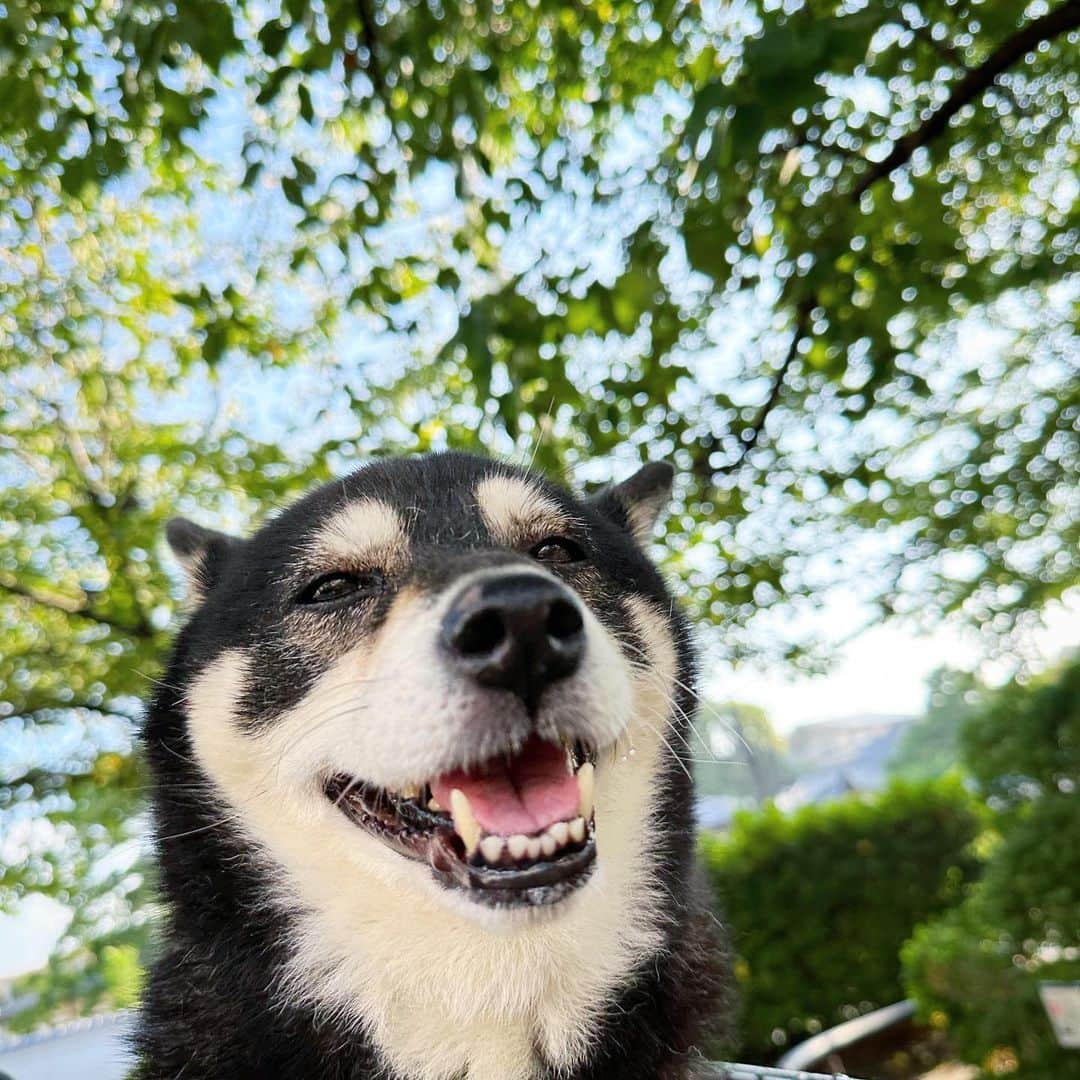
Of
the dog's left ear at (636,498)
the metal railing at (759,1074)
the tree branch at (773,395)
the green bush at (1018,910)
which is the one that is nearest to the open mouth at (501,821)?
the metal railing at (759,1074)

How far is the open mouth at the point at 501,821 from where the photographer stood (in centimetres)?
168

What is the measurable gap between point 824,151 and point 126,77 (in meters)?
3.26

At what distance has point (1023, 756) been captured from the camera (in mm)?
6824

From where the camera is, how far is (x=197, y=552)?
2.94m

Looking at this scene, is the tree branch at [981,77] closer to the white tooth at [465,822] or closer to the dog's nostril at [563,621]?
the dog's nostril at [563,621]

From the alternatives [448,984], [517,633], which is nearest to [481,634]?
[517,633]

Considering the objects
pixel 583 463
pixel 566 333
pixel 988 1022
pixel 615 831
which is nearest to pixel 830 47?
pixel 566 333

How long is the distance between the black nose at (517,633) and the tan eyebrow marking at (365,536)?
0.56 metres

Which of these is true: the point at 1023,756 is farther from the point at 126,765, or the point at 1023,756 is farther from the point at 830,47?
the point at 126,765

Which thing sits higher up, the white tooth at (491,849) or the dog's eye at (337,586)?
the dog's eye at (337,586)

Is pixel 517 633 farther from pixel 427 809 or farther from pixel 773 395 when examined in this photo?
pixel 773 395

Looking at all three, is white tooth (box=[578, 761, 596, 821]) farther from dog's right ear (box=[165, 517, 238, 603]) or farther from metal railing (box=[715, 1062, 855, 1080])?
dog's right ear (box=[165, 517, 238, 603])

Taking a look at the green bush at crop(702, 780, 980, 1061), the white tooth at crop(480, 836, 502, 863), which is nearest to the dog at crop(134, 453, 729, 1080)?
the white tooth at crop(480, 836, 502, 863)

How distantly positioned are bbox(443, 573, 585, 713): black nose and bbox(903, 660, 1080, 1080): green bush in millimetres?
6075
